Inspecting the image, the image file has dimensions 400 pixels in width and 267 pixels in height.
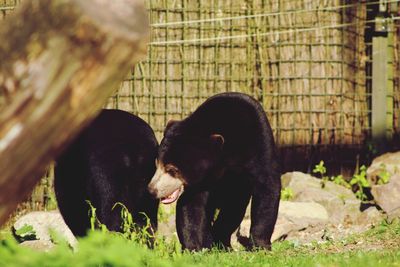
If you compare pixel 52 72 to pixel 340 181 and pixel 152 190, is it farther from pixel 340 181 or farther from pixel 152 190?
pixel 340 181

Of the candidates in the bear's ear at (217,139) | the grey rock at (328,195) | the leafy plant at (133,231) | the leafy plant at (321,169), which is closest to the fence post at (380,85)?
the leafy plant at (321,169)

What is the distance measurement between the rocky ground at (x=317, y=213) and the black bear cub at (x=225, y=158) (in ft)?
3.11

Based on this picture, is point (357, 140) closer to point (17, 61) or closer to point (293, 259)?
point (293, 259)

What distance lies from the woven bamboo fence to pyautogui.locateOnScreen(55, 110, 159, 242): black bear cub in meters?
3.08

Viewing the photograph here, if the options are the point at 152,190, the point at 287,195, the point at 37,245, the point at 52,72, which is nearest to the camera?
the point at 52,72

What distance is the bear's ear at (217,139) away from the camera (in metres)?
7.11

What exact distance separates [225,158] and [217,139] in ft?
0.57

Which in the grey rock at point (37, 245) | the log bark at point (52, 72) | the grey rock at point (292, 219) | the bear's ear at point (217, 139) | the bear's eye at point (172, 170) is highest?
the log bark at point (52, 72)

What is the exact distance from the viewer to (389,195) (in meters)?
9.02

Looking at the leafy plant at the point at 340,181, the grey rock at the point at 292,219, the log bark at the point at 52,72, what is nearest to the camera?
the log bark at the point at 52,72

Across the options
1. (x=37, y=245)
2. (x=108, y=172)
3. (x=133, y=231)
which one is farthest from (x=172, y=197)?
(x=37, y=245)

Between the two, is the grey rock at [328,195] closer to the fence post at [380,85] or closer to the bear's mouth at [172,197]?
the fence post at [380,85]

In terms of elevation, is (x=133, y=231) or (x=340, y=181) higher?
(x=133, y=231)

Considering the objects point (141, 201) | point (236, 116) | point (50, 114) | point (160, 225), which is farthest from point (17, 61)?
point (160, 225)
